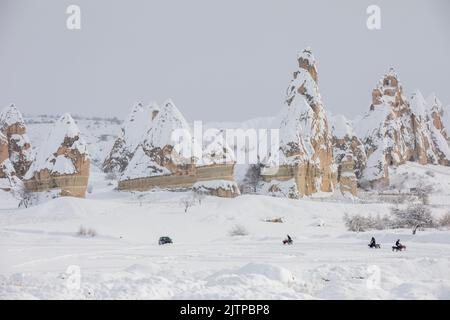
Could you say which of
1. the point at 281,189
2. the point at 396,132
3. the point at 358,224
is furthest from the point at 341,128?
the point at 358,224

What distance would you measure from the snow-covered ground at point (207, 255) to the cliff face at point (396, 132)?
29.7 metres

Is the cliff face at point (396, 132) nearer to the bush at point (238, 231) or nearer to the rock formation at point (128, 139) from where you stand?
the rock formation at point (128, 139)

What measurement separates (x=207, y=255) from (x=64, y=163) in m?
33.8

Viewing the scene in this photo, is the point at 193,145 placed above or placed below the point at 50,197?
above

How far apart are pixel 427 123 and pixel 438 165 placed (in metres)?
8.20

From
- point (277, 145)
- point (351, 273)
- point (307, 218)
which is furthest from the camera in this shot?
point (277, 145)

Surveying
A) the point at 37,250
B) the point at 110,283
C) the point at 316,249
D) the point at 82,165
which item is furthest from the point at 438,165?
the point at 110,283

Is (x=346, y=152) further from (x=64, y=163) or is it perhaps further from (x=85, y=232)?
(x=85, y=232)

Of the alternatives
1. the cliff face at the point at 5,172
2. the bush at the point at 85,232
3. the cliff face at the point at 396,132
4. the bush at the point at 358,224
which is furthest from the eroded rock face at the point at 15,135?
the cliff face at the point at 396,132

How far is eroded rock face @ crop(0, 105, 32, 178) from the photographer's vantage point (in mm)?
69688

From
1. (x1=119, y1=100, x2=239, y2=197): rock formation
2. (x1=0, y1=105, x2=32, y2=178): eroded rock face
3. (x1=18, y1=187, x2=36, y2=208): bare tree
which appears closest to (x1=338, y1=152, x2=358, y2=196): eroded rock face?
(x1=119, y1=100, x2=239, y2=197): rock formation

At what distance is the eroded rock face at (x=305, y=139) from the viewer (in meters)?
63.7
